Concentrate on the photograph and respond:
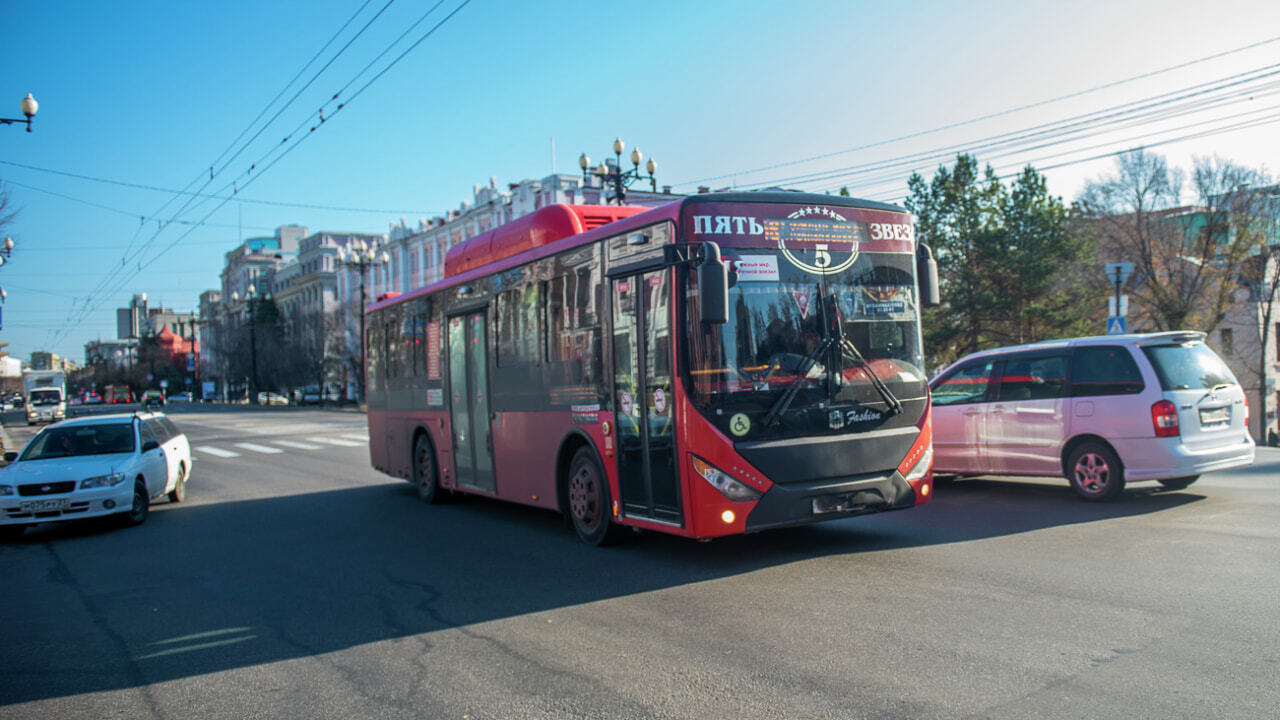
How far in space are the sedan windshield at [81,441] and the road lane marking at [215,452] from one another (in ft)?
38.1

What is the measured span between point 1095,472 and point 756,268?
5.02 meters

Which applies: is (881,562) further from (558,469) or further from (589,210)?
(589,210)

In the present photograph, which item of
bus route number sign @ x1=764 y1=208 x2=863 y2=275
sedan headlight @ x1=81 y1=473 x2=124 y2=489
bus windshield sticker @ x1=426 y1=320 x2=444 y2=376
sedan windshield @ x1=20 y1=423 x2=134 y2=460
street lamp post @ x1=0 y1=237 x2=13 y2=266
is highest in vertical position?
street lamp post @ x1=0 y1=237 x2=13 y2=266

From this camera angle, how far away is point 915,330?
7945 millimetres

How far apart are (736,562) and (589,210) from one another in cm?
396

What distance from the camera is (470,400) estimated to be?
1124cm

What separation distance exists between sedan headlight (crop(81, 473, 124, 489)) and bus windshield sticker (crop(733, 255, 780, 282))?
9.01 meters

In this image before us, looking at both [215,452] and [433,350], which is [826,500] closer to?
[433,350]

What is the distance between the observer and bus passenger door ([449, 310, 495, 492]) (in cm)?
1080

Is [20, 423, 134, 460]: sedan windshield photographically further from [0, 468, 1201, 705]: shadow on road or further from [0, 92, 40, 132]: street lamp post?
[0, 92, 40, 132]: street lamp post

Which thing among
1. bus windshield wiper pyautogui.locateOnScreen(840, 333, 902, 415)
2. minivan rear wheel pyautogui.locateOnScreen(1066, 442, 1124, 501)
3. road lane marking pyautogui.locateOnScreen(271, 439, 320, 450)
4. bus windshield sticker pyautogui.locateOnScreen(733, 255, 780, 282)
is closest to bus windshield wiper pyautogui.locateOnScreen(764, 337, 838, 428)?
bus windshield wiper pyautogui.locateOnScreen(840, 333, 902, 415)

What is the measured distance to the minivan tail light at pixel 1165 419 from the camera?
29.7 feet

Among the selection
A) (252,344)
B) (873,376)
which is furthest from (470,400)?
(252,344)

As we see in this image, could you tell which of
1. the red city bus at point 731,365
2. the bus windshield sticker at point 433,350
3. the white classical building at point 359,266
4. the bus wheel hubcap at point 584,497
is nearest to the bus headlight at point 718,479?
the red city bus at point 731,365
